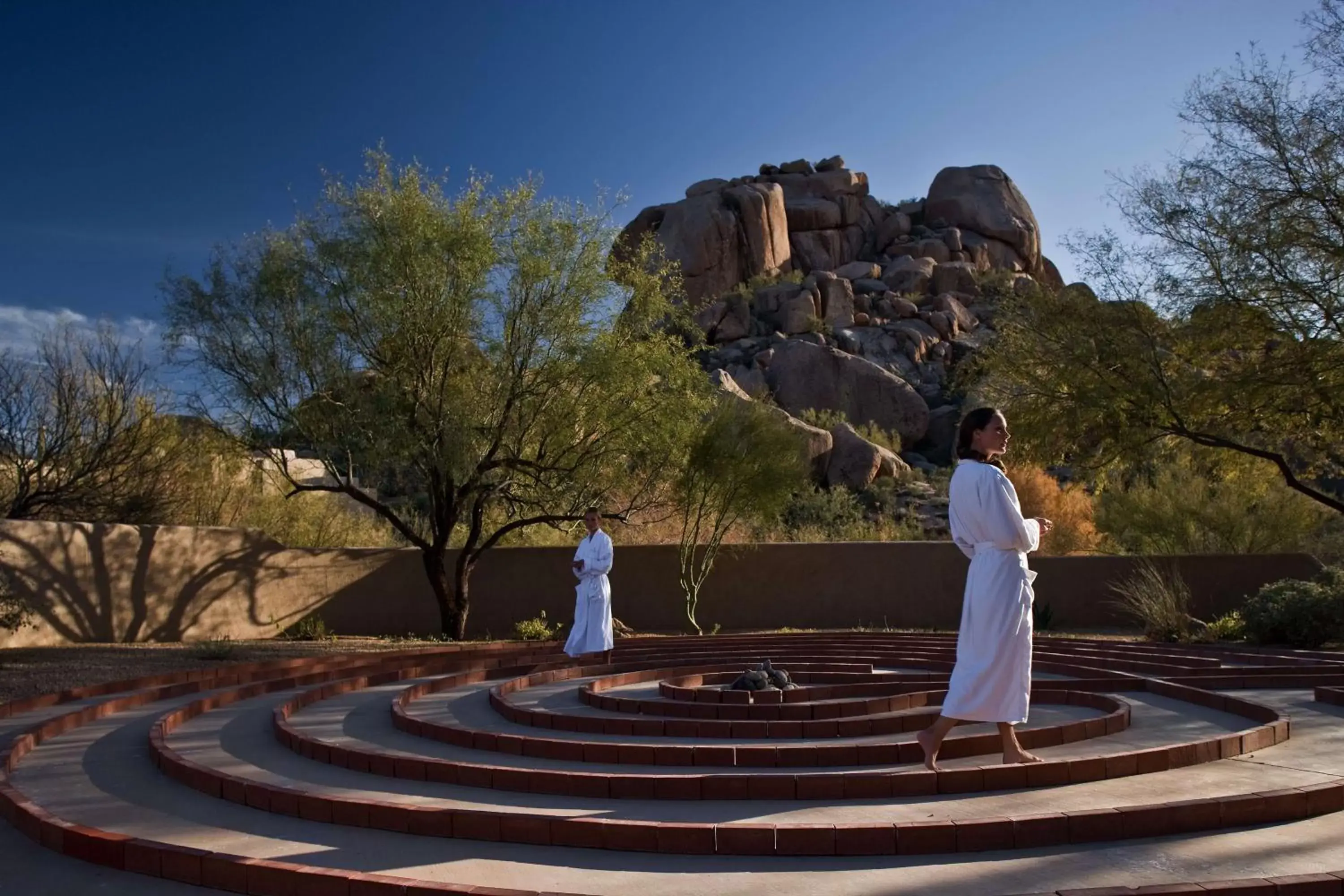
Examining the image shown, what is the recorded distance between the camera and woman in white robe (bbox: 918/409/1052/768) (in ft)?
21.8

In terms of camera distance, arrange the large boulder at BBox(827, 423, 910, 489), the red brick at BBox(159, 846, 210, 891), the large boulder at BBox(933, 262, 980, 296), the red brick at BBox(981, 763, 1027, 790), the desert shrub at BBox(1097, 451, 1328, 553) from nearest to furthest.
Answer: the red brick at BBox(159, 846, 210, 891) → the red brick at BBox(981, 763, 1027, 790) → the desert shrub at BBox(1097, 451, 1328, 553) → the large boulder at BBox(827, 423, 910, 489) → the large boulder at BBox(933, 262, 980, 296)

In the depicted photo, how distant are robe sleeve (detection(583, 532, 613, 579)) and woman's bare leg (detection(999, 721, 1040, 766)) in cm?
744

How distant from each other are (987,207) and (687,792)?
7353 cm

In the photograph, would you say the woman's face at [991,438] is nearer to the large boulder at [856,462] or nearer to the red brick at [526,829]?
the red brick at [526,829]

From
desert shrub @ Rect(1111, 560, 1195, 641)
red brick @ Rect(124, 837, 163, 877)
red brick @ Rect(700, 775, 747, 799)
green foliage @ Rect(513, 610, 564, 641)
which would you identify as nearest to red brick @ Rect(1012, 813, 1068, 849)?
red brick @ Rect(700, 775, 747, 799)

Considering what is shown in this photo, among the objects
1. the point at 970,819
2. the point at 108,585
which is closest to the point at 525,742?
the point at 970,819

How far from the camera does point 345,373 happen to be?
17875 millimetres

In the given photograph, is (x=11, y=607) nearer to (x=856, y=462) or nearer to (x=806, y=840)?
(x=806, y=840)

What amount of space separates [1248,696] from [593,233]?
12016 mm

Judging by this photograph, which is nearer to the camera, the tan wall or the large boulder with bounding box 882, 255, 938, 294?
the tan wall

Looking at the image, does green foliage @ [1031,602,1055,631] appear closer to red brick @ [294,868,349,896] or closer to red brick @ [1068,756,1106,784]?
red brick @ [1068,756,1106,784]

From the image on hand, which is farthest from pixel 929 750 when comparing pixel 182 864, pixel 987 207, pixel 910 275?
pixel 987 207

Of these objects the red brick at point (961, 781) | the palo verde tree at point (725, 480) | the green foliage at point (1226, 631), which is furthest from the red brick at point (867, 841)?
the palo verde tree at point (725, 480)

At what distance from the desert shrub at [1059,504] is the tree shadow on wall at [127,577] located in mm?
20397
